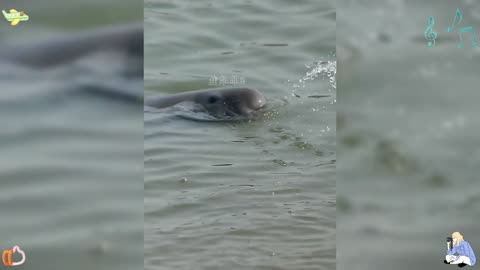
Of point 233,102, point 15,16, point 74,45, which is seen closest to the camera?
point 15,16

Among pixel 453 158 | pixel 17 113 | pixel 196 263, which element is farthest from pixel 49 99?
pixel 196 263

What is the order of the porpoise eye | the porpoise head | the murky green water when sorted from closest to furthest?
the murky green water < the porpoise head < the porpoise eye

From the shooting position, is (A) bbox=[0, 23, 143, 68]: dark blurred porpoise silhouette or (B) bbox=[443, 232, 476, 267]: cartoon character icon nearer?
(A) bbox=[0, 23, 143, 68]: dark blurred porpoise silhouette

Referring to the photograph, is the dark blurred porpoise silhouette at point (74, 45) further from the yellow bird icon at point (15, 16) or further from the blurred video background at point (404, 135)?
the blurred video background at point (404, 135)

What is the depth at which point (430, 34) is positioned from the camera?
2.69 metres

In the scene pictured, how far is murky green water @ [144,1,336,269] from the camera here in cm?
379

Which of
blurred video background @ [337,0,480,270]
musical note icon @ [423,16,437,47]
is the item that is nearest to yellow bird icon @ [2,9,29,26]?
blurred video background @ [337,0,480,270]

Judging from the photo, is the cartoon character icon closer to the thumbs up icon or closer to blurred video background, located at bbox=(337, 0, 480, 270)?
blurred video background, located at bbox=(337, 0, 480, 270)

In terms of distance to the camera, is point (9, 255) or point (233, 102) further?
point (233, 102)

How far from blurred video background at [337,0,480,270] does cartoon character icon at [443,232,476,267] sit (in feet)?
0.07

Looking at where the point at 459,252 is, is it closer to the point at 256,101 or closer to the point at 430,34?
the point at 430,34

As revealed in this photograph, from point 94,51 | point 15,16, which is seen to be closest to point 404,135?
point 94,51

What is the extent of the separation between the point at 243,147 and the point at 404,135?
2551mm

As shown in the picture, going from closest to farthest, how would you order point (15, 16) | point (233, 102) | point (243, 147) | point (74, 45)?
point (15, 16)
point (74, 45)
point (243, 147)
point (233, 102)
